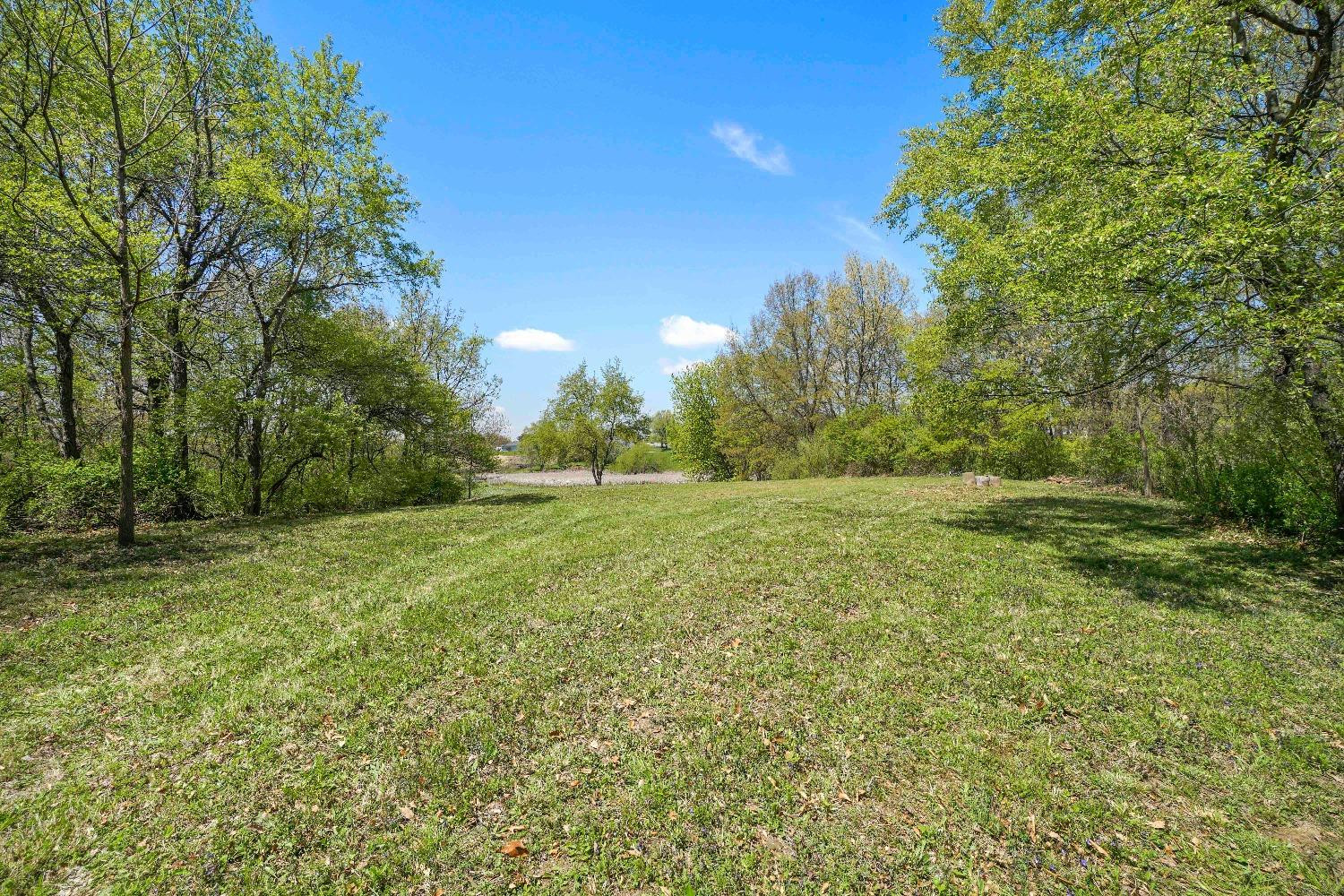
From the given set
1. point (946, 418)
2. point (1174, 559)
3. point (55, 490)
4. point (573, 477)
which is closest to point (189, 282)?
point (55, 490)

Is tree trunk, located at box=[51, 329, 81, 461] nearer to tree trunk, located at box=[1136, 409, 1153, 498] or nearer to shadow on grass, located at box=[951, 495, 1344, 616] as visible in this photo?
shadow on grass, located at box=[951, 495, 1344, 616]

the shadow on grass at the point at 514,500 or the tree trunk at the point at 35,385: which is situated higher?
the tree trunk at the point at 35,385

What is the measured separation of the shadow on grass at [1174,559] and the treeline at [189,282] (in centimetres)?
1723

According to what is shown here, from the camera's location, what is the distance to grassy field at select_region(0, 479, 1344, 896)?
9.86 feet

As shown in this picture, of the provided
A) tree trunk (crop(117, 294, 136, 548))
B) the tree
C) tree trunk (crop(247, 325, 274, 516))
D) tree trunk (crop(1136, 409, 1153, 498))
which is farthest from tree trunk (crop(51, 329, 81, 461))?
tree trunk (crop(1136, 409, 1153, 498))

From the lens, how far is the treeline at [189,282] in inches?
382

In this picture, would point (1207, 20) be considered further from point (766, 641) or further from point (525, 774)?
point (525, 774)

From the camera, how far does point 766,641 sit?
5797 mm

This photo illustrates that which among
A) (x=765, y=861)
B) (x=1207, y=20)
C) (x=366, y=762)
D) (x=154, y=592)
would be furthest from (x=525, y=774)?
(x=1207, y=20)

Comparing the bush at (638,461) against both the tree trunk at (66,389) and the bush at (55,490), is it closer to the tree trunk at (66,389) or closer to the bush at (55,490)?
the tree trunk at (66,389)

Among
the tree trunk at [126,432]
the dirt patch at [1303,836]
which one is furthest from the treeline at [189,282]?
the dirt patch at [1303,836]

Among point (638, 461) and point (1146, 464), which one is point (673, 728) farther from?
point (638, 461)

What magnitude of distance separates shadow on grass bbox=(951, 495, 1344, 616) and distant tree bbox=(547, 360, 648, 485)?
27990mm

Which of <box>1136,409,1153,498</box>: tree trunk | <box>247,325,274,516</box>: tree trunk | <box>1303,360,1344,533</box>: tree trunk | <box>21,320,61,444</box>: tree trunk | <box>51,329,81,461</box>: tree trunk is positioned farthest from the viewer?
<box>1136,409,1153,498</box>: tree trunk
